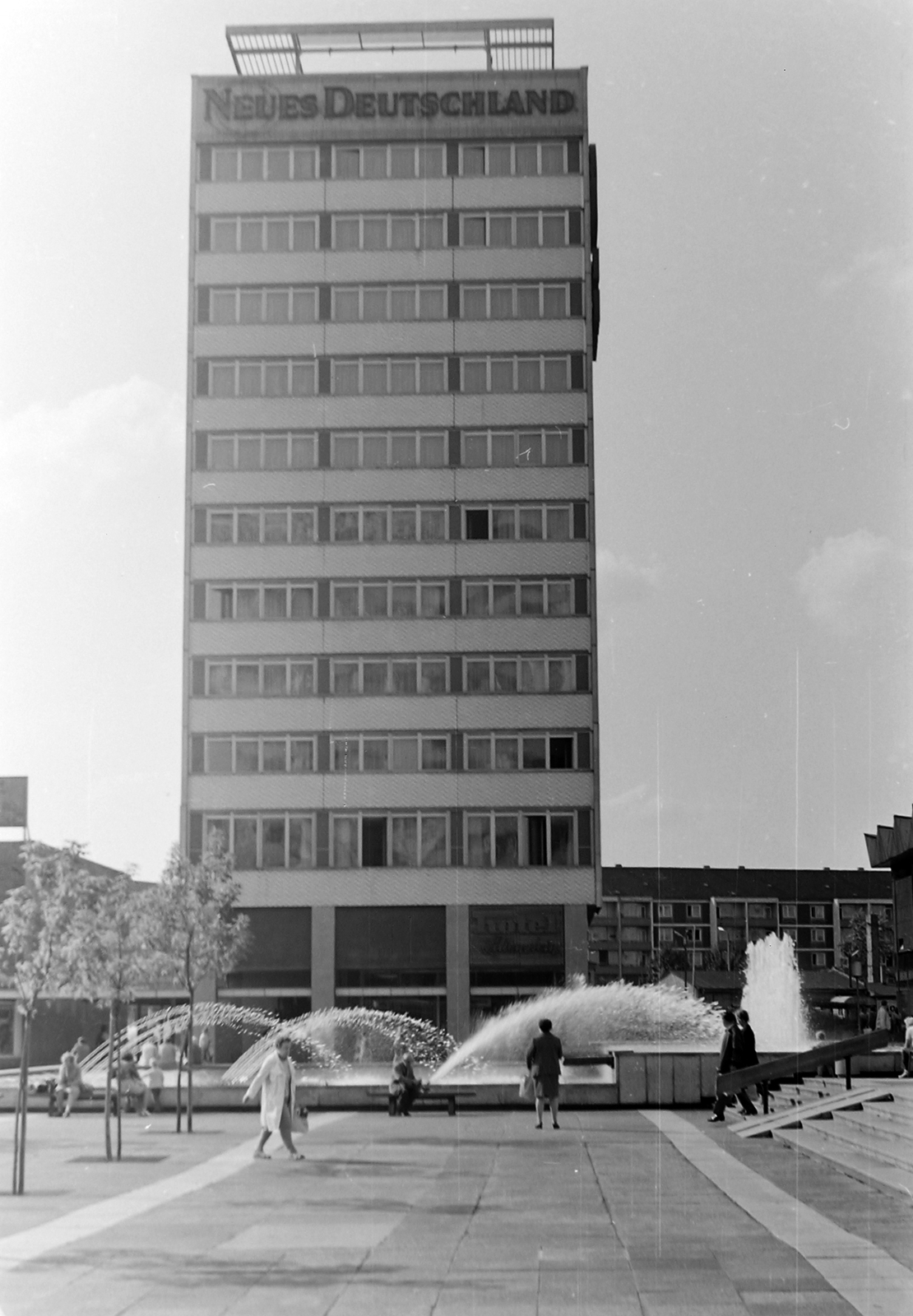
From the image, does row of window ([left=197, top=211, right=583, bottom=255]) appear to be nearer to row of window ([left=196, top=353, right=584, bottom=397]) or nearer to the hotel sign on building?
the hotel sign on building

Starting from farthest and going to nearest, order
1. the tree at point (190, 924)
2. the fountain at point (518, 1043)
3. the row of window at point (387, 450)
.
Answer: the row of window at point (387, 450)
the fountain at point (518, 1043)
the tree at point (190, 924)

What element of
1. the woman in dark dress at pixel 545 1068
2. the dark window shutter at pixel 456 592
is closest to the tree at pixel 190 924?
the woman in dark dress at pixel 545 1068

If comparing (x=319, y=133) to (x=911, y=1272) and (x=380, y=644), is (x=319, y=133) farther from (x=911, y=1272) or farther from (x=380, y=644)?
(x=911, y=1272)

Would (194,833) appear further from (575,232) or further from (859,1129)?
(859,1129)

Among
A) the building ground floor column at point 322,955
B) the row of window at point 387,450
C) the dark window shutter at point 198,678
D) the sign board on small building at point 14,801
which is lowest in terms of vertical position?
the building ground floor column at point 322,955

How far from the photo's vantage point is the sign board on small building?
27.2 m

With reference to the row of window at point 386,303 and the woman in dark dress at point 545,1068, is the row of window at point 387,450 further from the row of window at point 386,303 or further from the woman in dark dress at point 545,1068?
the woman in dark dress at point 545,1068

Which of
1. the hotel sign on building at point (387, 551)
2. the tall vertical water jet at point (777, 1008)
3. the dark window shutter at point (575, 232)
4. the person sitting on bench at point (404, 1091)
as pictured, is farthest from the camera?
the dark window shutter at point (575, 232)

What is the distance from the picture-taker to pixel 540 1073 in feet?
79.2

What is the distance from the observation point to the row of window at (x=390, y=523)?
172 feet

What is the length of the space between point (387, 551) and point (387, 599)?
63.0 inches

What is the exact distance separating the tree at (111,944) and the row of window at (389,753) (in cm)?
2799

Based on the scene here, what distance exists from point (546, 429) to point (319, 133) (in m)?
12.9

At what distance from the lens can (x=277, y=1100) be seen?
19.8 metres
